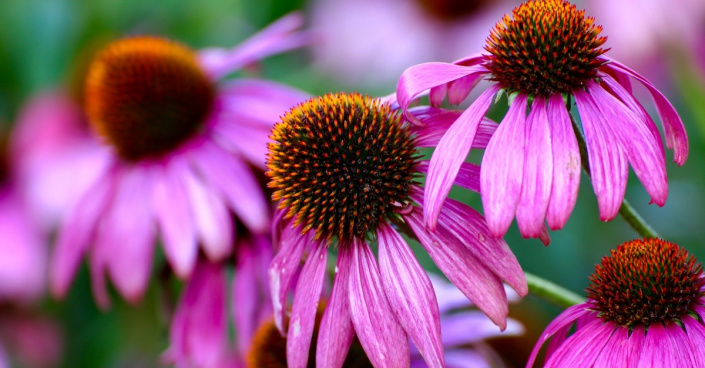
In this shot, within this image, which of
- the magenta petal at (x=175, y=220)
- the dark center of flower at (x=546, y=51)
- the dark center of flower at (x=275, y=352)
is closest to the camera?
the dark center of flower at (x=546, y=51)

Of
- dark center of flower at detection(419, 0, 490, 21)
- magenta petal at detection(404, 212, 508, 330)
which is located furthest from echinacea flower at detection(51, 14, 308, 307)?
dark center of flower at detection(419, 0, 490, 21)

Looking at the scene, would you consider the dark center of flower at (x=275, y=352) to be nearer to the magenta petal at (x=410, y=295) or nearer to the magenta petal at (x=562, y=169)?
the magenta petal at (x=410, y=295)

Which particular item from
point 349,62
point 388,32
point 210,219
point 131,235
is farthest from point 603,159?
point 388,32

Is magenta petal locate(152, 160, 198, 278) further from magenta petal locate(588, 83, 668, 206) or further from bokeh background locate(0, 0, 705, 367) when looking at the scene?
magenta petal locate(588, 83, 668, 206)

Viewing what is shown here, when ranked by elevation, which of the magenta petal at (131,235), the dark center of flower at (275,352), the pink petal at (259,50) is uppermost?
the pink petal at (259,50)

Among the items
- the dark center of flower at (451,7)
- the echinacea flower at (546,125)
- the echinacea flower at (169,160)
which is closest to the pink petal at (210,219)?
the echinacea flower at (169,160)
